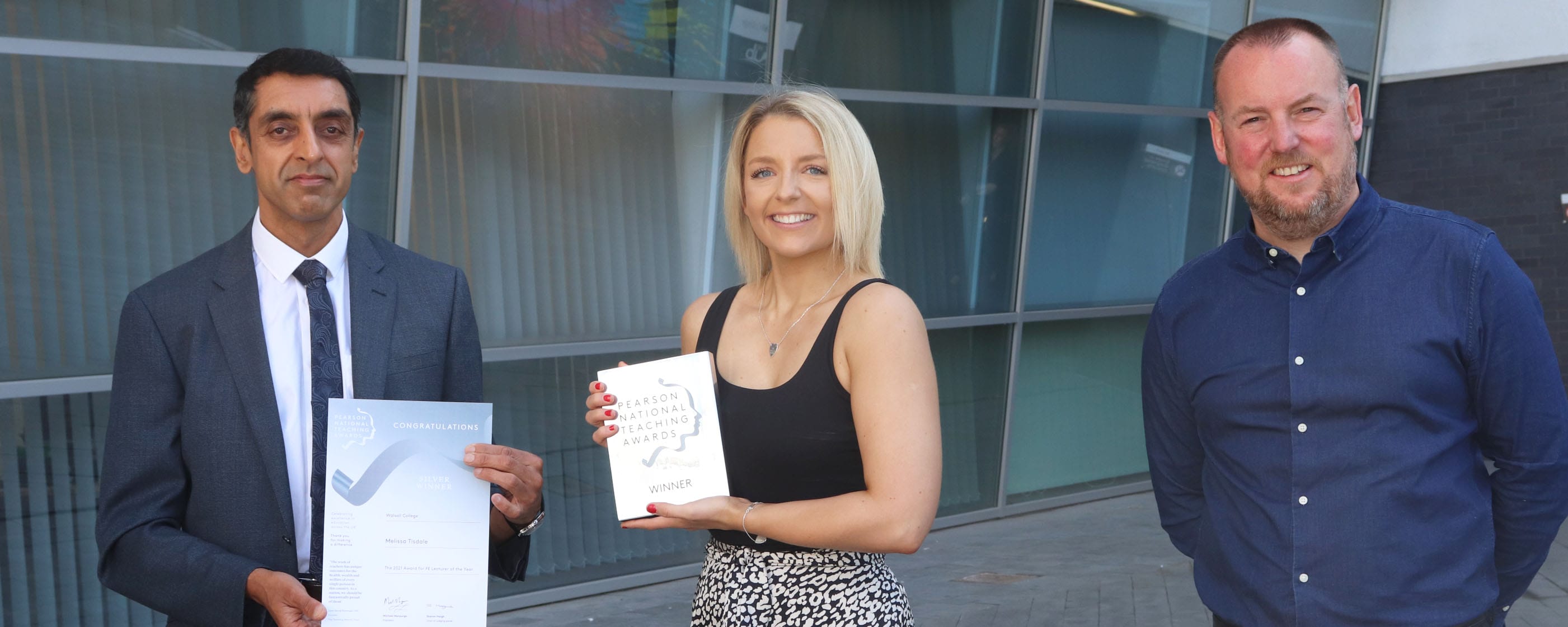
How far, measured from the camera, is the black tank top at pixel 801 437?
2.18 meters

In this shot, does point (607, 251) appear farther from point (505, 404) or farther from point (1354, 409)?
point (1354, 409)

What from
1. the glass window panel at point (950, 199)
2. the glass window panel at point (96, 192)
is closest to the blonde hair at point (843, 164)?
the glass window panel at point (96, 192)

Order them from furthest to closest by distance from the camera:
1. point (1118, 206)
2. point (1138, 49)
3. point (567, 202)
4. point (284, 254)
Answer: point (1118, 206) → point (1138, 49) → point (567, 202) → point (284, 254)

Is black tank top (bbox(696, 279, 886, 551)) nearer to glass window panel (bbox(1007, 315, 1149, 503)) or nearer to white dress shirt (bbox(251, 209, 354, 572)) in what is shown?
white dress shirt (bbox(251, 209, 354, 572))

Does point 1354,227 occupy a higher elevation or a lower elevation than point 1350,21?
lower

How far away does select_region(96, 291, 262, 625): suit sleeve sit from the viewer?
199 cm

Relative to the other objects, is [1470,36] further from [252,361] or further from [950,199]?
[252,361]

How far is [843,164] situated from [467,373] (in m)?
0.77

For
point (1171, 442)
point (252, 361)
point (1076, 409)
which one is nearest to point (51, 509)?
point (252, 361)

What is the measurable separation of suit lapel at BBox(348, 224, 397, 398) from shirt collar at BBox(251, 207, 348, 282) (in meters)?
0.02

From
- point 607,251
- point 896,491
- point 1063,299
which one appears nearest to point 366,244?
point 896,491

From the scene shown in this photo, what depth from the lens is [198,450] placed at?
206 centimetres

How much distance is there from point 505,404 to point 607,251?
33.6 inches

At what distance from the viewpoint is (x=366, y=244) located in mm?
2277
